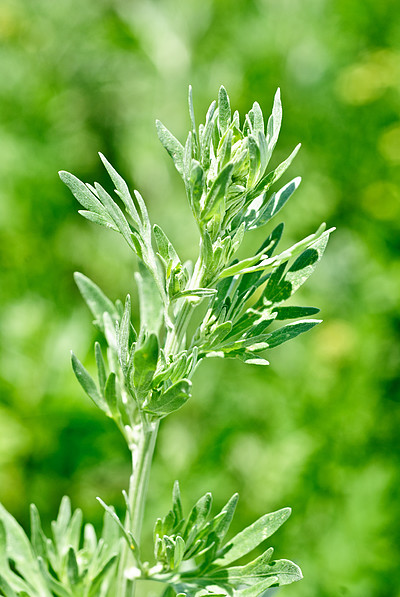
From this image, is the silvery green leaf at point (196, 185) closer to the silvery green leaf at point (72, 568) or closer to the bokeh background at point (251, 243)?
the silvery green leaf at point (72, 568)

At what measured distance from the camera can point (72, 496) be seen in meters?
1.24

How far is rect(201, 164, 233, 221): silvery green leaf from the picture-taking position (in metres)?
0.34

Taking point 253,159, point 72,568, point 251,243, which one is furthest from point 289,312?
point 251,243

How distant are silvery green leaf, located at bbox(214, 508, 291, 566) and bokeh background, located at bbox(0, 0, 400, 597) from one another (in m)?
0.68

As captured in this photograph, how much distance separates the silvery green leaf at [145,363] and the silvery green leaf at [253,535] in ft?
0.37

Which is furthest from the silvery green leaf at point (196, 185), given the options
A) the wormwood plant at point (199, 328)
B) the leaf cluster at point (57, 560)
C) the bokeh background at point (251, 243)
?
the bokeh background at point (251, 243)

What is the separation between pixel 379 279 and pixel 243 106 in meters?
0.56

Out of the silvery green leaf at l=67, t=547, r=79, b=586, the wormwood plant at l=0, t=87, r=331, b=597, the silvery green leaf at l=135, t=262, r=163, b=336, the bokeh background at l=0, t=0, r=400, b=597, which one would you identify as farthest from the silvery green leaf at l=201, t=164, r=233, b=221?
the bokeh background at l=0, t=0, r=400, b=597

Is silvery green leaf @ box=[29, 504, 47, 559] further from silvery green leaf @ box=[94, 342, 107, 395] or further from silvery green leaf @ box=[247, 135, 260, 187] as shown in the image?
silvery green leaf @ box=[247, 135, 260, 187]

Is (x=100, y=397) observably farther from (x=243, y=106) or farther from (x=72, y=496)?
(x=243, y=106)

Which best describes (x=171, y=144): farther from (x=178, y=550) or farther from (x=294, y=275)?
(x=178, y=550)

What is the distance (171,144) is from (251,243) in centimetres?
102

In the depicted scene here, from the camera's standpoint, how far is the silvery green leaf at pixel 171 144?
39 cm

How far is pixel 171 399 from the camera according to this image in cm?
36
